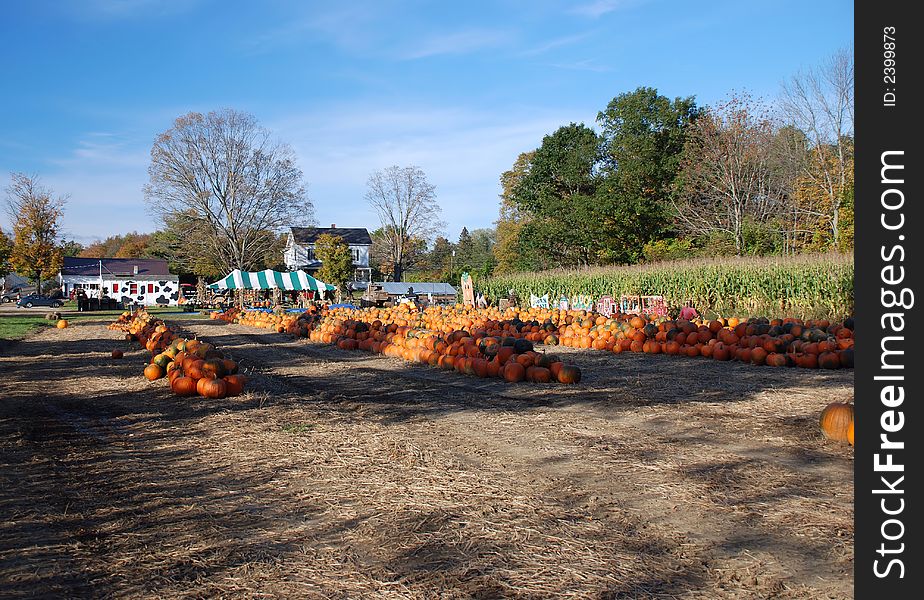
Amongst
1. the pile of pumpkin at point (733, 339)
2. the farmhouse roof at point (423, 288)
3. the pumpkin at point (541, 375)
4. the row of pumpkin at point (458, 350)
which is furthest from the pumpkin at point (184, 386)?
the farmhouse roof at point (423, 288)

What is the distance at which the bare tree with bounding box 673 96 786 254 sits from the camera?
117 feet

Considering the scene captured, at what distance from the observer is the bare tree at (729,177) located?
35.8 m

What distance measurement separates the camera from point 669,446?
5664 millimetres

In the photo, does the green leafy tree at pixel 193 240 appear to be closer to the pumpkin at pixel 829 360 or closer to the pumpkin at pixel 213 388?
the pumpkin at pixel 213 388

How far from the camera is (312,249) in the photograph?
74.3 m

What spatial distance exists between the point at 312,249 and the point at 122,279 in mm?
19676

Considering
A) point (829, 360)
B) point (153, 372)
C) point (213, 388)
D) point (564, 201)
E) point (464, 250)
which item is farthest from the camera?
point (464, 250)

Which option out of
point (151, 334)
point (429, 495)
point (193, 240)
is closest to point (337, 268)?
point (193, 240)

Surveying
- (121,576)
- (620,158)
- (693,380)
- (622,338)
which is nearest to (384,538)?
(121,576)

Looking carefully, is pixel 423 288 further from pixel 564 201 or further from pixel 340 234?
pixel 340 234

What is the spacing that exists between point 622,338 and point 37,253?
190ft

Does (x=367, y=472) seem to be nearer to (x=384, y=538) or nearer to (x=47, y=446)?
(x=384, y=538)

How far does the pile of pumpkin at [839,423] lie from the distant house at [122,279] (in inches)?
2210

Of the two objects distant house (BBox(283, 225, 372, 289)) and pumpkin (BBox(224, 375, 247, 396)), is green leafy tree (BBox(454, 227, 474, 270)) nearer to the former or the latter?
distant house (BBox(283, 225, 372, 289))
